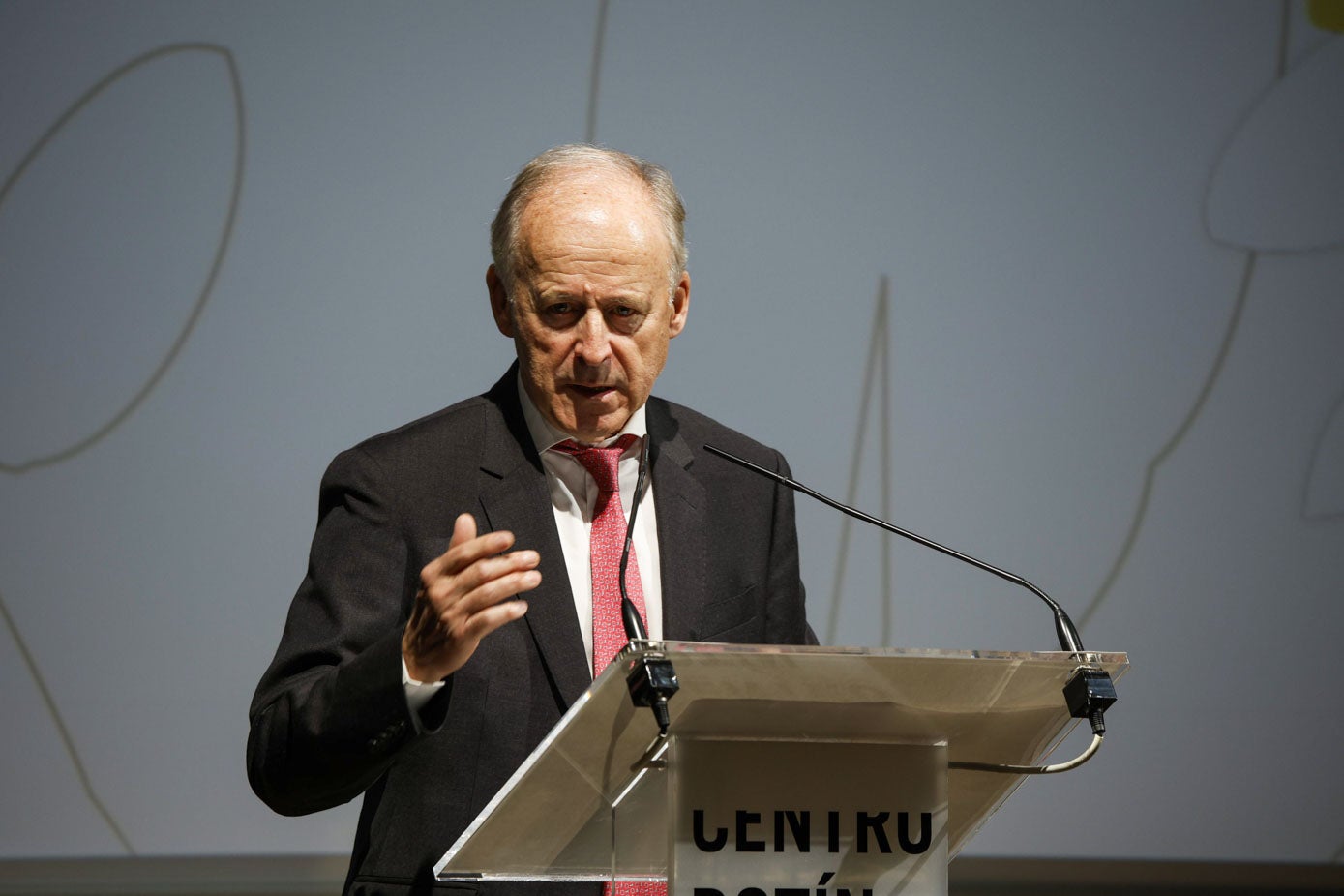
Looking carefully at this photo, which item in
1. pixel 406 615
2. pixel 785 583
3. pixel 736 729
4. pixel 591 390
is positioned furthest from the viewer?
pixel 785 583

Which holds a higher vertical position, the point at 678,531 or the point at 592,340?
the point at 592,340

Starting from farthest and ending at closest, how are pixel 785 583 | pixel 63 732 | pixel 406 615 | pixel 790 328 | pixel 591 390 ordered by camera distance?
pixel 790 328
pixel 63 732
pixel 785 583
pixel 591 390
pixel 406 615

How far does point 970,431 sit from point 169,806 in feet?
6.99

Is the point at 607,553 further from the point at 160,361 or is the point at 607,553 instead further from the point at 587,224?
the point at 160,361

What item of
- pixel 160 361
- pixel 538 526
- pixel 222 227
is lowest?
pixel 160 361

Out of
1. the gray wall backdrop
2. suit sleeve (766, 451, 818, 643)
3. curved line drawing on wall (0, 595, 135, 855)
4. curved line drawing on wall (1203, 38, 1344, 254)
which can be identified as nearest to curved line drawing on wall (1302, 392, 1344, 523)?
the gray wall backdrop

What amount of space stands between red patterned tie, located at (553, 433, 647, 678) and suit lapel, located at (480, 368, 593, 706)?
0.14ft

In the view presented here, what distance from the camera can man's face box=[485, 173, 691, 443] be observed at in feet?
6.28

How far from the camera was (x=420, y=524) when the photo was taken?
1854 millimetres

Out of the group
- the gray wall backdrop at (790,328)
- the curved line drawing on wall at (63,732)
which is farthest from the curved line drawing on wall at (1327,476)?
the curved line drawing on wall at (63,732)

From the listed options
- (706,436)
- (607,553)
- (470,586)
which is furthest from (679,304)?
(470,586)

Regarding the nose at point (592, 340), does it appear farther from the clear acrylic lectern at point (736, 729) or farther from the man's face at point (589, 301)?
the clear acrylic lectern at point (736, 729)

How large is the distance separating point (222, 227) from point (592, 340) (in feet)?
5.52

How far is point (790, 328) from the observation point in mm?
3391
